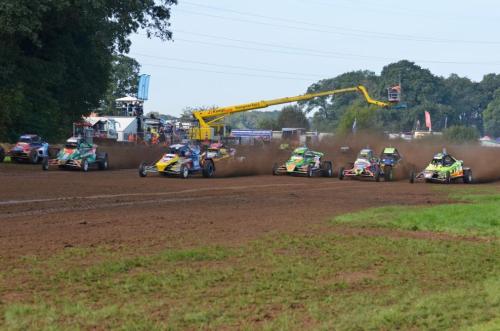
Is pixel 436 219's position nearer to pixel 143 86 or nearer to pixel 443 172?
pixel 443 172

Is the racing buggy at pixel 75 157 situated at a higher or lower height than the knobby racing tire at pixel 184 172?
higher

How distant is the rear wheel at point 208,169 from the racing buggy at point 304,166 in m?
4.26

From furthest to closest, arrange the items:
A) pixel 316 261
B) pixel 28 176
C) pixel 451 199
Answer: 1. pixel 28 176
2. pixel 451 199
3. pixel 316 261

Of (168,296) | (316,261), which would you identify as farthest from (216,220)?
(168,296)

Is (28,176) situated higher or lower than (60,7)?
lower

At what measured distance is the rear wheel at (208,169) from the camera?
108ft

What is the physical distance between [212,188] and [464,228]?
1158cm

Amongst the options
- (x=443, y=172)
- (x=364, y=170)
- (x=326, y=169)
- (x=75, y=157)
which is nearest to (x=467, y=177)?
(x=443, y=172)

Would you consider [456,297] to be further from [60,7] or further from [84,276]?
[60,7]

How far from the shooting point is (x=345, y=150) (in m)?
51.9

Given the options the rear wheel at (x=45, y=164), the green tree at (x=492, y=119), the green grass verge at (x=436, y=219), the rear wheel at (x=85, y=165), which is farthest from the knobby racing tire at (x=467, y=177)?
the green tree at (x=492, y=119)

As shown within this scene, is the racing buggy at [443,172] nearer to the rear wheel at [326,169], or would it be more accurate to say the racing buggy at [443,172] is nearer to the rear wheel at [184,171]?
the rear wheel at [326,169]

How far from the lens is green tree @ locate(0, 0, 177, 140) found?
41094 millimetres

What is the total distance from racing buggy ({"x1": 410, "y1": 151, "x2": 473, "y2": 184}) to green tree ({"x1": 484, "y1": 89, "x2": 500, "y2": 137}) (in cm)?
12077
